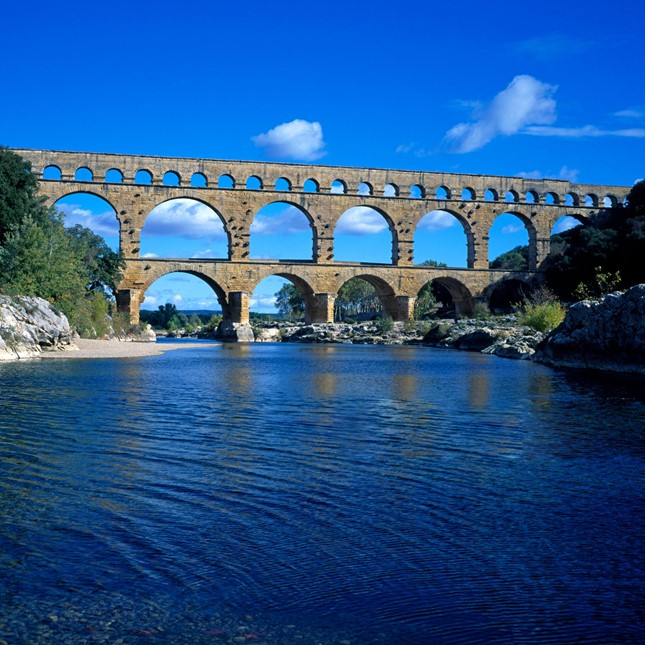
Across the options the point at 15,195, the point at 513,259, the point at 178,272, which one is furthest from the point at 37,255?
the point at 513,259

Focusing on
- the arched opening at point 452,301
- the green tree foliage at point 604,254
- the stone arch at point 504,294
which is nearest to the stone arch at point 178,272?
the arched opening at point 452,301

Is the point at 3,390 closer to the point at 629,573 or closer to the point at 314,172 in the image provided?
the point at 629,573

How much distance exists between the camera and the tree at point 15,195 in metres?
28.7

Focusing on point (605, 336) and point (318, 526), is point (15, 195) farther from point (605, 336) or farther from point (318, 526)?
point (318, 526)

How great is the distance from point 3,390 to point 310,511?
835 cm

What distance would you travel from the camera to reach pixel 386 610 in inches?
142

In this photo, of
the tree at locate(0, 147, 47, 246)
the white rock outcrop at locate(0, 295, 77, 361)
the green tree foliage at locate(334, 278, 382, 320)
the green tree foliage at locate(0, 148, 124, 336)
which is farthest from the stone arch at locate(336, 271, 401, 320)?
the green tree foliage at locate(334, 278, 382, 320)

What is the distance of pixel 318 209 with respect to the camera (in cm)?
4391

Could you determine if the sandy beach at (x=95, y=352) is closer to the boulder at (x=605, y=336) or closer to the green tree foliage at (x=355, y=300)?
the boulder at (x=605, y=336)

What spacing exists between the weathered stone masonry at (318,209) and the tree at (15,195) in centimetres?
899

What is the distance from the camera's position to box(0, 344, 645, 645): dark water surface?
11.4 feet

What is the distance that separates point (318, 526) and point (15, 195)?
27.7m

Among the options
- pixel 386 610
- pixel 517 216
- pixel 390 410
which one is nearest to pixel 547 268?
pixel 517 216

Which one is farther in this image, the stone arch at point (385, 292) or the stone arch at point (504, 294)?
the stone arch at point (504, 294)
